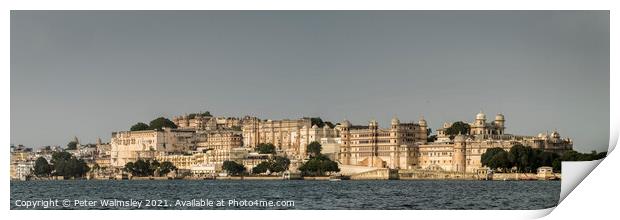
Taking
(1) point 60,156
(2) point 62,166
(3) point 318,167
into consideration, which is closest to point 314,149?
(3) point 318,167

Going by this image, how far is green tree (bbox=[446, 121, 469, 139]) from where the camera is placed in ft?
101

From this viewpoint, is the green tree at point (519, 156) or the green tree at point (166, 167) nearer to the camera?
the green tree at point (519, 156)

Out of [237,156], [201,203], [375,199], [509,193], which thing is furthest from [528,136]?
[201,203]

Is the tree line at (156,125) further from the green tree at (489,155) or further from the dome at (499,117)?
the green tree at (489,155)

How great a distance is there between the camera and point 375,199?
59.7ft

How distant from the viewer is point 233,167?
35.1 m

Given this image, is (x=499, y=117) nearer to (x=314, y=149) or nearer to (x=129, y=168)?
(x=314, y=149)

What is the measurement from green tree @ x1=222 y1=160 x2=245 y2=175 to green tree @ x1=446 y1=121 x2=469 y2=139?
5.80 m

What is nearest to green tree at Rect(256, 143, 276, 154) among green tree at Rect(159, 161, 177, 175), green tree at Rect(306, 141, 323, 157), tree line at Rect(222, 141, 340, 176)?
tree line at Rect(222, 141, 340, 176)

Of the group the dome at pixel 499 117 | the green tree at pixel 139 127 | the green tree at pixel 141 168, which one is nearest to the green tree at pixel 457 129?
the dome at pixel 499 117

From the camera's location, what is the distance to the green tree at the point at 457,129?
30922 millimetres

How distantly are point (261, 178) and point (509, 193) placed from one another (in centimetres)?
1420

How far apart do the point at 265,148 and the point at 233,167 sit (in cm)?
118

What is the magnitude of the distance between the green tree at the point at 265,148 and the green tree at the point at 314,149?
102 centimetres
